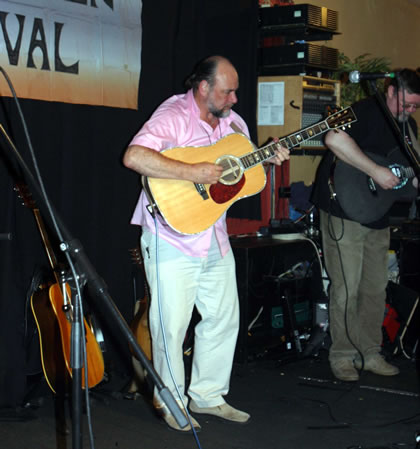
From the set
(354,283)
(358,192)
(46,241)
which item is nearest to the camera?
(46,241)

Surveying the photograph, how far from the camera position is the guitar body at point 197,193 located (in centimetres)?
287

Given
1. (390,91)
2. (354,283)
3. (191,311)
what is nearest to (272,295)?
(354,283)

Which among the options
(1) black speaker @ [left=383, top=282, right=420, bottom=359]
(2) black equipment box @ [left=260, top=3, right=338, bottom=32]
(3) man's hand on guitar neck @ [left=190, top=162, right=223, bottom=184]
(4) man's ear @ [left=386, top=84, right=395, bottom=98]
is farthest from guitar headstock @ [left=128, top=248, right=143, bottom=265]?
(2) black equipment box @ [left=260, top=3, right=338, bottom=32]

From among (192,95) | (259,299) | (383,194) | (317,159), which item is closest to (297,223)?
(259,299)

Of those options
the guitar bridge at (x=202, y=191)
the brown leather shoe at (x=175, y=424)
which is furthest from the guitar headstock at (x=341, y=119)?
the brown leather shoe at (x=175, y=424)

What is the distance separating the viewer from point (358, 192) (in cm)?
372

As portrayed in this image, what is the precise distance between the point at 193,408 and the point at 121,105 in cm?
187

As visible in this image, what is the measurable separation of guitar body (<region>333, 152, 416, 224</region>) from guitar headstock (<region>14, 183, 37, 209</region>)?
5.77 feet

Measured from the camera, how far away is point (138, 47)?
12.9 ft

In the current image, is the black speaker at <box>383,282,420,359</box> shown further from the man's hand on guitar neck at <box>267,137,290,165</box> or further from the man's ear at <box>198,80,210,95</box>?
the man's ear at <box>198,80,210,95</box>

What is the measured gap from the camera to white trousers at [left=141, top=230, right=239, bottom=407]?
2.94 meters

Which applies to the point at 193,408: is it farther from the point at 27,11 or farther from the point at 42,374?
the point at 27,11

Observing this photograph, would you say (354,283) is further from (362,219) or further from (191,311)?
(191,311)

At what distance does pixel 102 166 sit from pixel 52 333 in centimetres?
111
